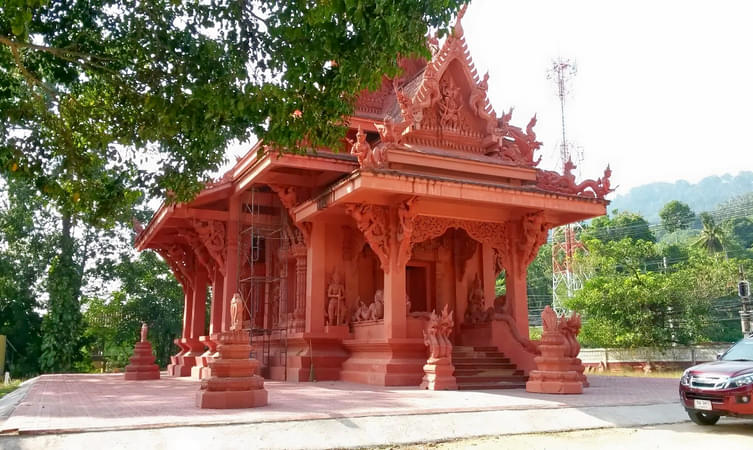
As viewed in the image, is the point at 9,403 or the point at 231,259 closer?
the point at 9,403

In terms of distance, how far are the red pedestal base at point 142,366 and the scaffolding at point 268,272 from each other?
2.59 metres

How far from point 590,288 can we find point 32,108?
79.6 feet

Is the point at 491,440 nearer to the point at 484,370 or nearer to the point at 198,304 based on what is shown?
the point at 484,370

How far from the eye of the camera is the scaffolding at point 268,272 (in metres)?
14.4

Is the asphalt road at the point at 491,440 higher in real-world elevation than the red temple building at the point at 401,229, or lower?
lower

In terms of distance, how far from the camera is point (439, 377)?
10211 millimetres

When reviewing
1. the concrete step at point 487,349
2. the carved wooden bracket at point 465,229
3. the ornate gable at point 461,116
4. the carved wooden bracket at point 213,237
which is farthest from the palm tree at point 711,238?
the carved wooden bracket at point 213,237

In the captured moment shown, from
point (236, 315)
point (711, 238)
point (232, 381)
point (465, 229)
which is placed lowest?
point (232, 381)

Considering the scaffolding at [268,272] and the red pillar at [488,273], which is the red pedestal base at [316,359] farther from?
the red pillar at [488,273]

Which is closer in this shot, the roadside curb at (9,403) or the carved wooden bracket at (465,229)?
the roadside curb at (9,403)

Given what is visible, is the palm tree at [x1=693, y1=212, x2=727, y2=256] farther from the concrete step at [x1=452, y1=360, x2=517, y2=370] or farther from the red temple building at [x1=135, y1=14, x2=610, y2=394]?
the concrete step at [x1=452, y1=360, x2=517, y2=370]

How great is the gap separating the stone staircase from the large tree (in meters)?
5.82

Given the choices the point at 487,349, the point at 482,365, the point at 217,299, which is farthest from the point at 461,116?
the point at 217,299

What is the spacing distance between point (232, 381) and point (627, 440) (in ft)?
15.1
